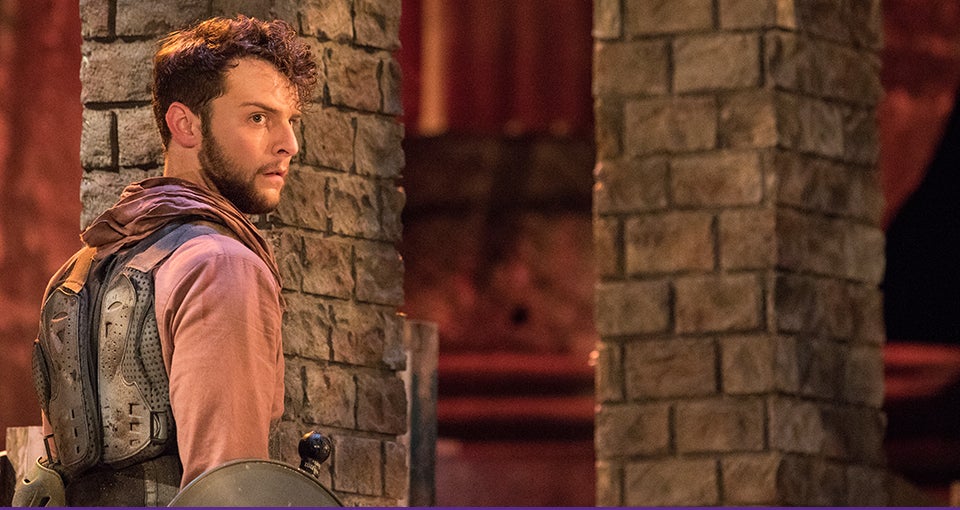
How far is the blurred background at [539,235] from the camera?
8867 millimetres

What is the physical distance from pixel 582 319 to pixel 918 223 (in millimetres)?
1562

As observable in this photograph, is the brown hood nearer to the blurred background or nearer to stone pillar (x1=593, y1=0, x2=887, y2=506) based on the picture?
stone pillar (x1=593, y1=0, x2=887, y2=506)

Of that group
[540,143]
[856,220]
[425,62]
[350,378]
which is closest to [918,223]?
[540,143]

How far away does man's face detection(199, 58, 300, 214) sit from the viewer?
11.2ft

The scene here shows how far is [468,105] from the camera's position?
9000 millimetres

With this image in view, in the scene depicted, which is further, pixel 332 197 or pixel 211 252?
pixel 332 197

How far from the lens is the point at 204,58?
3396mm

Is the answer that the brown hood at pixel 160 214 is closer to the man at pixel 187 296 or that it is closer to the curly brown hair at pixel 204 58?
the man at pixel 187 296

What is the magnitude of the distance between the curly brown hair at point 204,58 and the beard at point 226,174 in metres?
0.05

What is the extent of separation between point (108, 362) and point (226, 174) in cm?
37

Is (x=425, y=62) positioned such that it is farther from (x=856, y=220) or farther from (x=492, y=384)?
A: (x=856, y=220)

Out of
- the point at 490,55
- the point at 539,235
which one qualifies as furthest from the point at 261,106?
the point at 539,235

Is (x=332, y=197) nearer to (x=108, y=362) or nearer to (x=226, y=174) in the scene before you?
(x=226, y=174)

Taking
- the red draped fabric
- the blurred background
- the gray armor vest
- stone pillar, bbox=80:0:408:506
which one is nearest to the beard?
the gray armor vest
